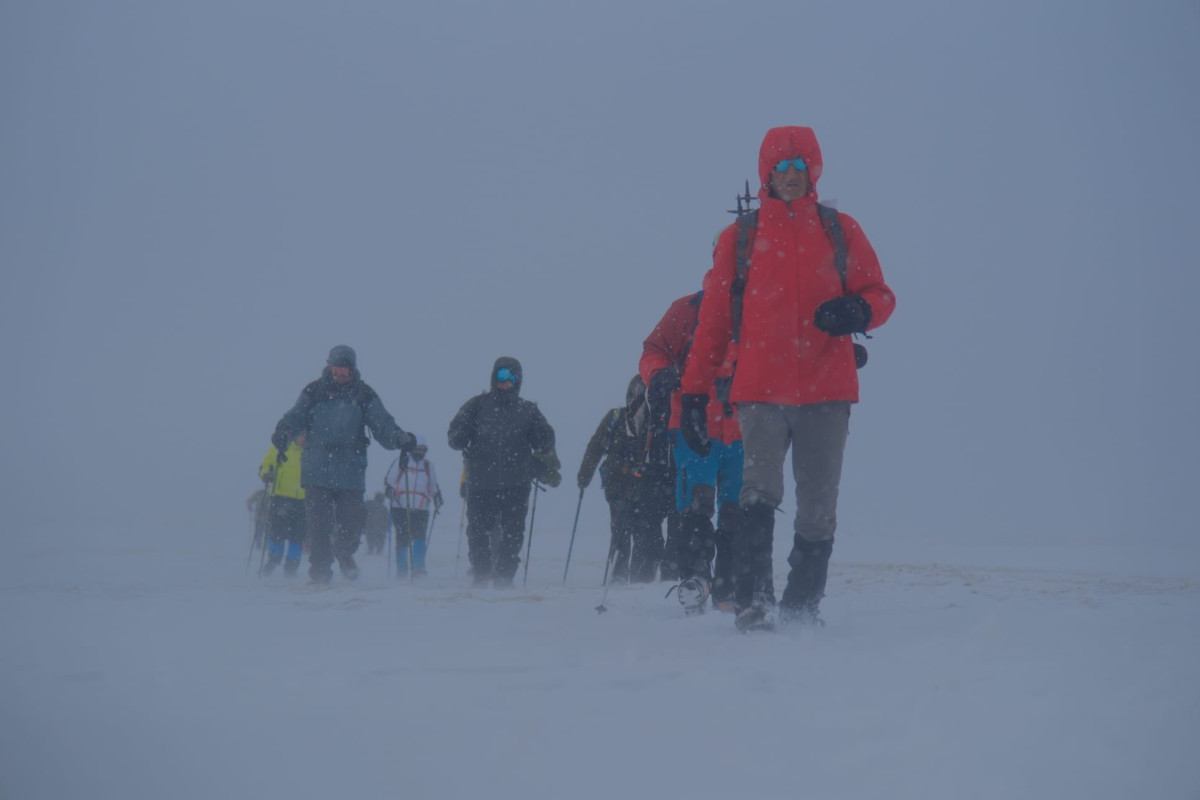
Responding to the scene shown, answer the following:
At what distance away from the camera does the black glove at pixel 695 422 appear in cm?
454

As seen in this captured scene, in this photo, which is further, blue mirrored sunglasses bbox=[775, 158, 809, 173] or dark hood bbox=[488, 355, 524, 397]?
dark hood bbox=[488, 355, 524, 397]

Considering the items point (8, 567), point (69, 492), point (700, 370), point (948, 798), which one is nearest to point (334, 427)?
point (8, 567)

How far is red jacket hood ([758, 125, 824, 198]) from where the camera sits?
13.8 ft

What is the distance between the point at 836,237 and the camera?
13.8 feet

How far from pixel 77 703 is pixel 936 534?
77.0ft

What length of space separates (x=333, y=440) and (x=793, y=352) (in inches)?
203

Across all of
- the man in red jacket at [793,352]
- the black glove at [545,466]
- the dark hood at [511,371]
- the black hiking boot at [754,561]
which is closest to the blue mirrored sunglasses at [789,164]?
the man in red jacket at [793,352]

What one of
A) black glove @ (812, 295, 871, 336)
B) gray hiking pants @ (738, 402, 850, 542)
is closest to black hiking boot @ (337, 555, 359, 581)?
gray hiking pants @ (738, 402, 850, 542)

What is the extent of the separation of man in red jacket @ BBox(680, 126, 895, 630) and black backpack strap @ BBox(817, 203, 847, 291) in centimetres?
1

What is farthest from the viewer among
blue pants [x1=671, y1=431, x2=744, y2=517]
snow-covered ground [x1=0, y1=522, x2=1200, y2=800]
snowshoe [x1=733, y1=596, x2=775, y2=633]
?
blue pants [x1=671, y1=431, x2=744, y2=517]

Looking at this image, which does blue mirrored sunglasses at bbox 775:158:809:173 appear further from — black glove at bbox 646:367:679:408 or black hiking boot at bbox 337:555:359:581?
black hiking boot at bbox 337:555:359:581

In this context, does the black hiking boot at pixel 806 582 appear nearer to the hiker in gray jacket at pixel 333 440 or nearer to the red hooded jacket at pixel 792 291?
the red hooded jacket at pixel 792 291

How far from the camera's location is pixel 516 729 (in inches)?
89.9

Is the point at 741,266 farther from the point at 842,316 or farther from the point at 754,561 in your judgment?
the point at 754,561
